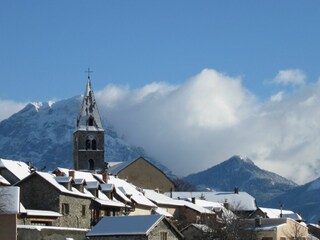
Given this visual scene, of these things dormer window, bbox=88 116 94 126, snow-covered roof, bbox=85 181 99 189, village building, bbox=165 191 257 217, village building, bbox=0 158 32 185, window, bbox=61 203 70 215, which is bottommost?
window, bbox=61 203 70 215

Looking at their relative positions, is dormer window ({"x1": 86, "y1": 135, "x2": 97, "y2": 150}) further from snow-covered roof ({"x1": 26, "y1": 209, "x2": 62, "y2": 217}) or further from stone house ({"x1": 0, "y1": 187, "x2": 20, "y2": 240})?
stone house ({"x1": 0, "y1": 187, "x2": 20, "y2": 240})

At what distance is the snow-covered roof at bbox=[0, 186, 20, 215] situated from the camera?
248ft

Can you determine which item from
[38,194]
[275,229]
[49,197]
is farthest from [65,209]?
[275,229]

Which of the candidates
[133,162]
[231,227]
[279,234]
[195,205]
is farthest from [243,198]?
[231,227]

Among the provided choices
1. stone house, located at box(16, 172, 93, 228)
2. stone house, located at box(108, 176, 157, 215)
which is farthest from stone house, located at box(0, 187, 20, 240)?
stone house, located at box(108, 176, 157, 215)

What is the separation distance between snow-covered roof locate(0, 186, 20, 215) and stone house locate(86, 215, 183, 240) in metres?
8.76

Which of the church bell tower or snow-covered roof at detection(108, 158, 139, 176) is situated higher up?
the church bell tower

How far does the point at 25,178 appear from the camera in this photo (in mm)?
93000

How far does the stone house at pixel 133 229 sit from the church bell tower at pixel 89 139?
89.1 m

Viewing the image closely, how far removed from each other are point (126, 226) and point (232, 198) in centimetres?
8817

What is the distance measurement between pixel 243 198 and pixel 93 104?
35577mm

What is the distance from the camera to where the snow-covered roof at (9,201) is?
7568 cm

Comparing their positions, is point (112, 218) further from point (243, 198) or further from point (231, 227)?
point (243, 198)

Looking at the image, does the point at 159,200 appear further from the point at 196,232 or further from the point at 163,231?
the point at 163,231
